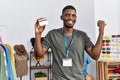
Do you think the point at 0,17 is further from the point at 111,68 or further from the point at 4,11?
the point at 111,68

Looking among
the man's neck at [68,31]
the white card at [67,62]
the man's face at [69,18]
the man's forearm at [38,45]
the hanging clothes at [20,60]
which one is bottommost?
the hanging clothes at [20,60]

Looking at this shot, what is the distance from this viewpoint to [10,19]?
4.37 metres

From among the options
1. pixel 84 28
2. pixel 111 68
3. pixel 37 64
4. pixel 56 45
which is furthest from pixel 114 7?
pixel 56 45

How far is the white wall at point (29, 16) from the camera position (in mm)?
4344

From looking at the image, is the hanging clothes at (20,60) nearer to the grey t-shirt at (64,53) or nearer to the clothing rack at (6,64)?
the clothing rack at (6,64)

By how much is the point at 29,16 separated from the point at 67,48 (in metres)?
2.76

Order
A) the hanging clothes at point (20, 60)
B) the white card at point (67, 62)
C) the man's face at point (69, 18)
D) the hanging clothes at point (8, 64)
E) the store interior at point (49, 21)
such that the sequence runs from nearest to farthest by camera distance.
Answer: the white card at point (67, 62) → the man's face at point (69, 18) → the hanging clothes at point (8, 64) → the hanging clothes at point (20, 60) → the store interior at point (49, 21)

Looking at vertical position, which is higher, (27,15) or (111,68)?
(27,15)

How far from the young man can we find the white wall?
2542 mm

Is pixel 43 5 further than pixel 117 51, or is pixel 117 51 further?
pixel 43 5

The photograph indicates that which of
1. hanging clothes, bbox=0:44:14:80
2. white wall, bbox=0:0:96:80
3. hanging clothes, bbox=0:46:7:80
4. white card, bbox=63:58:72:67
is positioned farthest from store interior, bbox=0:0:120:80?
white card, bbox=63:58:72:67

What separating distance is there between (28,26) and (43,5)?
0.55m

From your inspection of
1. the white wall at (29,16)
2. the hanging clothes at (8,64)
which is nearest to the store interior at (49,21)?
the white wall at (29,16)

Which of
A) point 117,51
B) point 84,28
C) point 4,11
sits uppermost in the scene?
point 4,11
